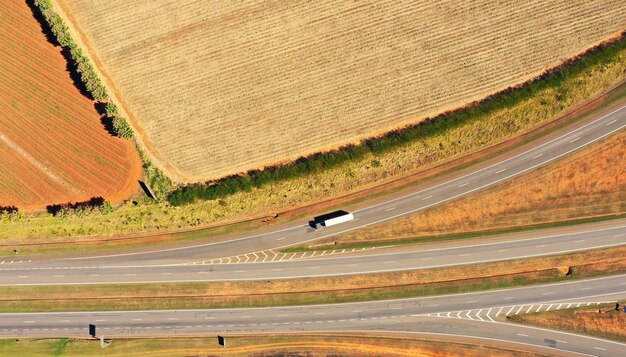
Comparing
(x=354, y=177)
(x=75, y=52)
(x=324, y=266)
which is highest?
(x=75, y=52)

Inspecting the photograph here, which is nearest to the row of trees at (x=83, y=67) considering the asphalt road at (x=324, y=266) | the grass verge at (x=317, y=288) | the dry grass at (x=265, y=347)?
the asphalt road at (x=324, y=266)

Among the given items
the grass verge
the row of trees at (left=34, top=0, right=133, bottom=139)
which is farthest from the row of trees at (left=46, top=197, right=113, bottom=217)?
the grass verge

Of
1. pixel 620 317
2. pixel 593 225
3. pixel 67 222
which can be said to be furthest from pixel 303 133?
pixel 620 317

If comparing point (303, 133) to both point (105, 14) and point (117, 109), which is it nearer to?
point (117, 109)

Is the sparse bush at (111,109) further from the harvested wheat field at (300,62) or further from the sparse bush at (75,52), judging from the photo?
the harvested wheat field at (300,62)

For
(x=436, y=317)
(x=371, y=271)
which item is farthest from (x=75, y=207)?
(x=436, y=317)

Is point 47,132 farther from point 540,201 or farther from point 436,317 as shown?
point 540,201
